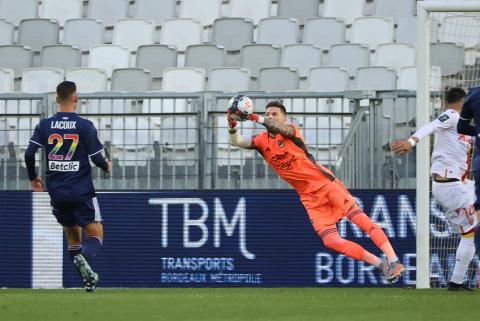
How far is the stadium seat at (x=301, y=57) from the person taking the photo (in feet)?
60.7

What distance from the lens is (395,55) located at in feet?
60.1

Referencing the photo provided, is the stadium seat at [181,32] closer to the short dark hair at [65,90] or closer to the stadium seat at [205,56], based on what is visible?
the stadium seat at [205,56]

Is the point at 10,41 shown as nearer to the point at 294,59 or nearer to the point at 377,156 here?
the point at 294,59

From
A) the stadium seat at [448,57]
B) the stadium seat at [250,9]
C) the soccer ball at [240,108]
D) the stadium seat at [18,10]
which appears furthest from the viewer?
the stadium seat at [18,10]

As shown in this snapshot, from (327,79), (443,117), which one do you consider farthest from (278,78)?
(443,117)

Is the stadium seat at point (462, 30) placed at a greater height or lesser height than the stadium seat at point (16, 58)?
lesser

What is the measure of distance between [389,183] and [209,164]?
2.17m

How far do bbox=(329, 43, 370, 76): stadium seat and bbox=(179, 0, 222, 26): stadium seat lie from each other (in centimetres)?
288

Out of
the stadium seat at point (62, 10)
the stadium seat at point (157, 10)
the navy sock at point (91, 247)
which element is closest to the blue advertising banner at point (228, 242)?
the navy sock at point (91, 247)

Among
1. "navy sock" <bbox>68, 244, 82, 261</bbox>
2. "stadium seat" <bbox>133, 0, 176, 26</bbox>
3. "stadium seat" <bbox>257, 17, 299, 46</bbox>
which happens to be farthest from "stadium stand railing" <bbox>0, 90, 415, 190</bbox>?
"stadium seat" <bbox>133, 0, 176, 26</bbox>

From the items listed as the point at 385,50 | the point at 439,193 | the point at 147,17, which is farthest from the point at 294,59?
the point at 439,193

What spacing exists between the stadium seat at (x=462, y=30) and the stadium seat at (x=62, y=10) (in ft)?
30.1

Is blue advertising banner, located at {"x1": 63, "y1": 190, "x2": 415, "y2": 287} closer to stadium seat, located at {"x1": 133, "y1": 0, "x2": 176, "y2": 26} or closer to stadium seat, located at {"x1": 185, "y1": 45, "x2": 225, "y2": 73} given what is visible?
stadium seat, located at {"x1": 185, "y1": 45, "x2": 225, "y2": 73}

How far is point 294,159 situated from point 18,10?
10.4 metres
